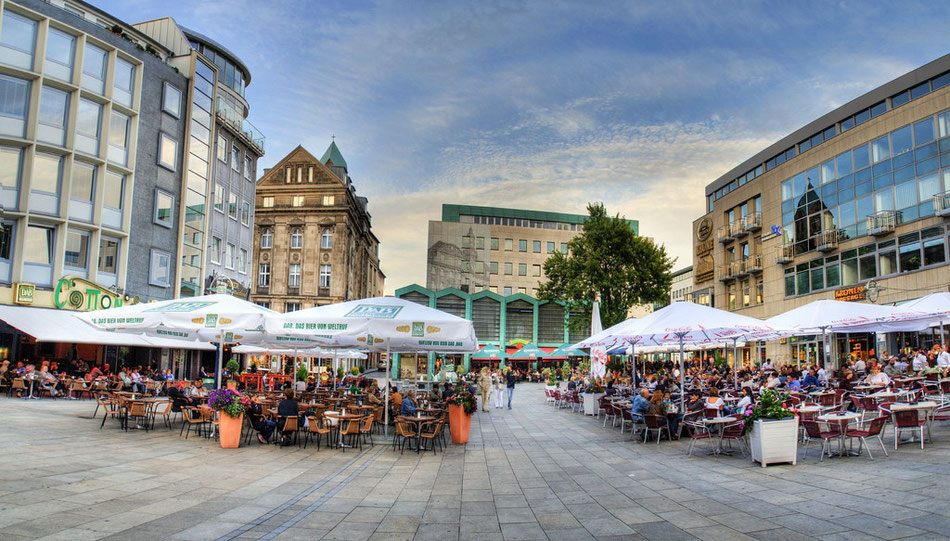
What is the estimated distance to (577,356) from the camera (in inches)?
2307

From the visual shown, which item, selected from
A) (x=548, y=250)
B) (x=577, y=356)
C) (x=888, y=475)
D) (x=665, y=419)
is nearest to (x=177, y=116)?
(x=665, y=419)

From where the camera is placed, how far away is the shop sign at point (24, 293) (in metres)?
23.1

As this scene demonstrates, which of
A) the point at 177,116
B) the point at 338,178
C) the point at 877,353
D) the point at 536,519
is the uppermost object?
the point at 338,178

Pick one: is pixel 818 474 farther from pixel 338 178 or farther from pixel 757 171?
pixel 338 178

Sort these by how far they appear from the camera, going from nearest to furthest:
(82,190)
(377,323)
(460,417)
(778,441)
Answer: (778,441) → (377,323) → (460,417) → (82,190)

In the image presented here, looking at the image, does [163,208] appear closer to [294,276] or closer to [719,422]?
[719,422]

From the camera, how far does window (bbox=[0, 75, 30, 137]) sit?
23.3 m

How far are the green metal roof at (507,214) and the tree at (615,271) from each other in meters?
40.7

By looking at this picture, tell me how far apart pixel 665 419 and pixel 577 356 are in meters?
45.7

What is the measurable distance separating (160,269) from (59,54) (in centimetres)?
1058

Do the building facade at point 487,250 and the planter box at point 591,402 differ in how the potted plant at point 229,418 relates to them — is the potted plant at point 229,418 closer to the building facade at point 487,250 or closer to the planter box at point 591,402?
the planter box at point 591,402

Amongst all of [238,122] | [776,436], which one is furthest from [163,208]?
[776,436]

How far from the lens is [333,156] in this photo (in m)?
78.9

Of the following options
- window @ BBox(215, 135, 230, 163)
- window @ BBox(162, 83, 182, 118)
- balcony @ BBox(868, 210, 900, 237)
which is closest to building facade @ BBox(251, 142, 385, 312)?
window @ BBox(215, 135, 230, 163)
